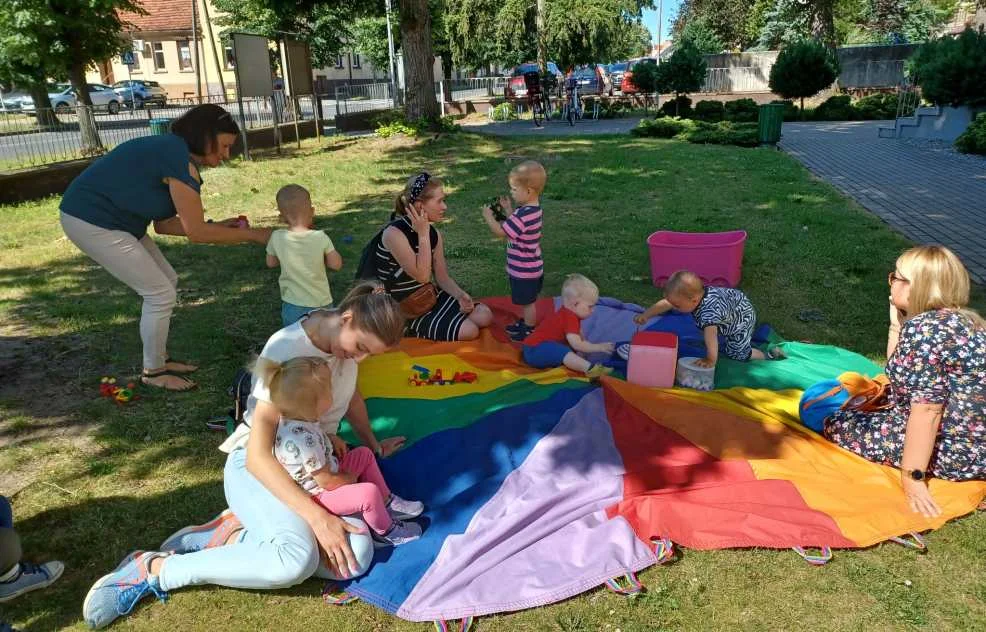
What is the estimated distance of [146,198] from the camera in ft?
14.3

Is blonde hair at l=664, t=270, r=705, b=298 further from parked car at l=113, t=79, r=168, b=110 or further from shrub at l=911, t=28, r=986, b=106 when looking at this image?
parked car at l=113, t=79, r=168, b=110

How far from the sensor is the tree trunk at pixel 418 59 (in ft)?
50.9

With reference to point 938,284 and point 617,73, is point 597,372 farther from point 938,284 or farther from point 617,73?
point 617,73

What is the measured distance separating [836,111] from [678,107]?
602 centimetres

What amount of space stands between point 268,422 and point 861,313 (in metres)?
5.24

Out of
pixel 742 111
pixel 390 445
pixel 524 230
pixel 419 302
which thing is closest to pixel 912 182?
pixel 524 230

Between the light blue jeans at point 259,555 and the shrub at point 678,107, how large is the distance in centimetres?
2309

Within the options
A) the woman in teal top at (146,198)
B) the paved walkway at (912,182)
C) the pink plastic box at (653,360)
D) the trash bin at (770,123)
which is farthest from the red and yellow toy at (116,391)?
the trash bin at (770,123)

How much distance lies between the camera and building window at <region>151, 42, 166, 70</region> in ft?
158

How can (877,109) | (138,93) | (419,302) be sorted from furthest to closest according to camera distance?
(138,93), (877,109), (419,302)

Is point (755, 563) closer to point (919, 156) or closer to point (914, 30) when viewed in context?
point (919, 156)

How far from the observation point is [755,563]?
9.96ft

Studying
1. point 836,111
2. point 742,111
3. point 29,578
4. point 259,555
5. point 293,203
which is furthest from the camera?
point 836,111

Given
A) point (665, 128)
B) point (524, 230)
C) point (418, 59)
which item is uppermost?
point (418, 59)
